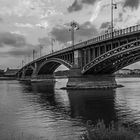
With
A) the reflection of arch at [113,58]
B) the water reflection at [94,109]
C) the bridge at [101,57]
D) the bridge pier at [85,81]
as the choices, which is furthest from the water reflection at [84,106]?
the bridge pier at [85,81]

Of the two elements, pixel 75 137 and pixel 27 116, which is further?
pixel 27 116

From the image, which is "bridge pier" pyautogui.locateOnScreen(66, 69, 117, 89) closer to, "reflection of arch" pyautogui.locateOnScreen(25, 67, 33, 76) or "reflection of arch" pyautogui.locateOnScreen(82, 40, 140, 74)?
"reflection of arch" pyautogui.locateOnScreen(82, 40, 140, 74)

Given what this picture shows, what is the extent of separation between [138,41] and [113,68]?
87.2ft

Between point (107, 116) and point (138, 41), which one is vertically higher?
point (138, 41)

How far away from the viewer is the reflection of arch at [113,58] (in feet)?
171

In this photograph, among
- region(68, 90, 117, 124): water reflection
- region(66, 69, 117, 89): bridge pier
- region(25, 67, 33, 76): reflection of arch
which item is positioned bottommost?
region(68, 90, 117, 124): water reflection

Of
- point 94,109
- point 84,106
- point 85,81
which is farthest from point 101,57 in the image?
point 94,109

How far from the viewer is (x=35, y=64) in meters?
141

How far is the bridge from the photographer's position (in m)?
53.6

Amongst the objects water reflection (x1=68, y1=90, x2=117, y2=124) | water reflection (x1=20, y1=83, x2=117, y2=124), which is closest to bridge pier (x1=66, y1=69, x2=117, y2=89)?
water reflection (x1=20, y1=83, x2=117, y2=124)

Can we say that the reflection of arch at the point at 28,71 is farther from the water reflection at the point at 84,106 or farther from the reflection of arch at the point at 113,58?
the water reflection at the point at 84,106

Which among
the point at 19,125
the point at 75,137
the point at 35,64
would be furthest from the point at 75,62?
the point at 35,64

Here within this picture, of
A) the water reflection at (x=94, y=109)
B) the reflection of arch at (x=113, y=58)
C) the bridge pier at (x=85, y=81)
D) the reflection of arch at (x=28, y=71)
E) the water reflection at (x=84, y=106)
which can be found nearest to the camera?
the water reflection at (x=94, y=109)

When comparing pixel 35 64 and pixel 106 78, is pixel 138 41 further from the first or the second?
pixel 35 64
